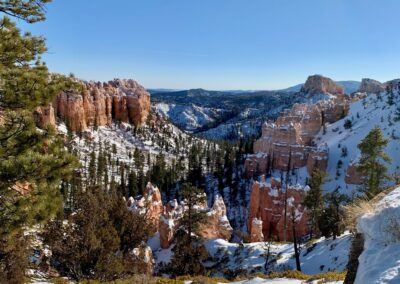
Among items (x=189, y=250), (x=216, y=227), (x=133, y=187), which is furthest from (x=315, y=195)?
(x=133, y=187)

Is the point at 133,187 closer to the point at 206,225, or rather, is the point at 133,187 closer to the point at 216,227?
the point at 216,227

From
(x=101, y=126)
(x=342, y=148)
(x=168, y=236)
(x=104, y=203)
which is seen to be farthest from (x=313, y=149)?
(x=101, y=126)

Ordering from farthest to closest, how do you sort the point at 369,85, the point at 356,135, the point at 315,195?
the point at 369,85 < the point at 356,135 < the point at 315,195

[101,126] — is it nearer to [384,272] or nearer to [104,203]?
[104,203]

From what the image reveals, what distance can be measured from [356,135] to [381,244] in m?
58.7

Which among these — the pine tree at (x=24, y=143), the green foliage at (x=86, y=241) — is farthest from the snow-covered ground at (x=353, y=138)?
the pine tree at (x=24, y=143)

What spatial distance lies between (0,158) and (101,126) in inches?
4323

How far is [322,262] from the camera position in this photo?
78.8ft

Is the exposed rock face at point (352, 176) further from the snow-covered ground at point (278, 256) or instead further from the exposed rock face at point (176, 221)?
the snow-covered ground at point (278, 256)

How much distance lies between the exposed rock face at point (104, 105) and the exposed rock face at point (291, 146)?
5301cm

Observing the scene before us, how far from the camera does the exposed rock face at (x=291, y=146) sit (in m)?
58.0

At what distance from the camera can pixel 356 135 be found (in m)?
60.0

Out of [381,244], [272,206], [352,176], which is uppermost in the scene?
[381,244]

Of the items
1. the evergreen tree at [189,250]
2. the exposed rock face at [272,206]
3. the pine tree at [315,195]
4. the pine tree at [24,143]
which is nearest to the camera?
the pine tree at [24,143]
